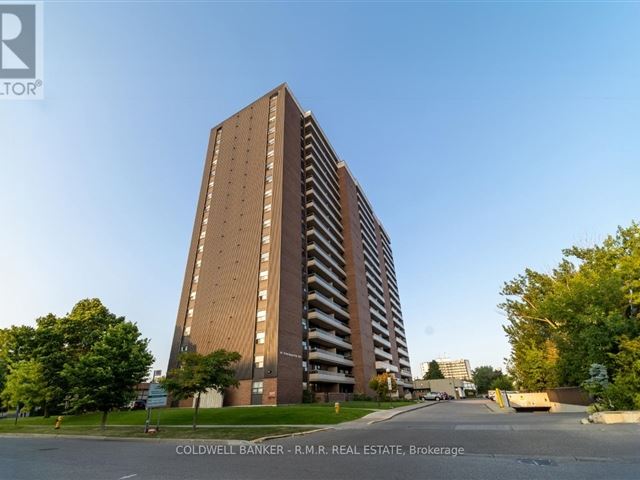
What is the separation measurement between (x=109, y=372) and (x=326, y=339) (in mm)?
29482

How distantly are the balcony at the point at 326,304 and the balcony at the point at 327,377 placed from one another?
9.33 m

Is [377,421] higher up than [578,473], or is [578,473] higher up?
[578,473]

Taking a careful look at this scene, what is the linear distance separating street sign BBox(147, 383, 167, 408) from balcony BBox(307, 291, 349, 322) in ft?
95.4

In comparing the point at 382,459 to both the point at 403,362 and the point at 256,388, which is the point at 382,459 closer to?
the point at 256,388

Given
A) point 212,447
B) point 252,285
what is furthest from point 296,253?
point 212,447

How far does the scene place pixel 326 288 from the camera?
5369cm

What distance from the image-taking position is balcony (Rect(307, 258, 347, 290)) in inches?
2053

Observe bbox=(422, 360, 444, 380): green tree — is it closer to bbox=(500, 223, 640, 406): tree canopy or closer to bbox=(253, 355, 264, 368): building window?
bbox=(500, 223, 640, 406): tree canopy

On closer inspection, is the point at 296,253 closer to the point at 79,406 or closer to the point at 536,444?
the point at 79,406

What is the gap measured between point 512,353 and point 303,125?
172ft

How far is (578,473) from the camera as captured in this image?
7719 millimetres

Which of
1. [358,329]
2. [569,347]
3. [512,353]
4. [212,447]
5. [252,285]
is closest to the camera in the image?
[212,447]

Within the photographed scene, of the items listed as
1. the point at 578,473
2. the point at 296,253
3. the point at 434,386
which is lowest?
the point at 434,386

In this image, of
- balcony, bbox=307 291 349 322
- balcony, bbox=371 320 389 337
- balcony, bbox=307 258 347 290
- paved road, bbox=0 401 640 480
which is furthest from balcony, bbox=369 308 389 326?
paved road, bbox=0 401 640 480
